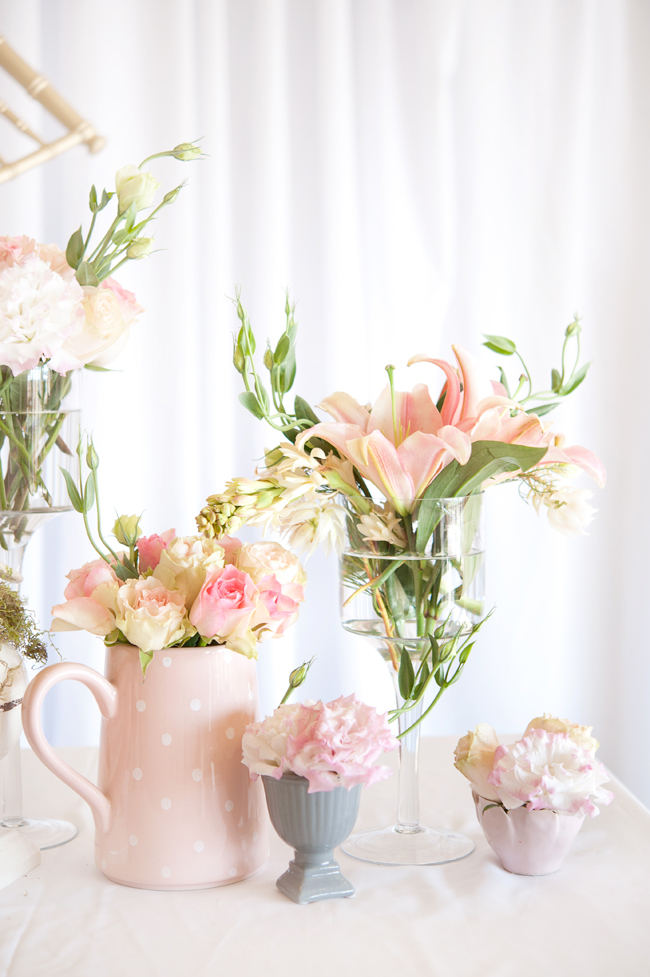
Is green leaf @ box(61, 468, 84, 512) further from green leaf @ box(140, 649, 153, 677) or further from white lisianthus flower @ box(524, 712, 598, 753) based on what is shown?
white lisianthus flower @ box(524, 712, 598, 753)

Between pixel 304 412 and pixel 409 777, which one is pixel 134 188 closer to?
pixel 304 412

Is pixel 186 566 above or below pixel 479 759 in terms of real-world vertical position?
above

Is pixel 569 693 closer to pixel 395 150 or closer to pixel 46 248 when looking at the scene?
pixel 395 150

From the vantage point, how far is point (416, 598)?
31.0 inches

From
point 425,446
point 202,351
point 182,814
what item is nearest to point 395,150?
point 202,351

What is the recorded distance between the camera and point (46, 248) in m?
0.86

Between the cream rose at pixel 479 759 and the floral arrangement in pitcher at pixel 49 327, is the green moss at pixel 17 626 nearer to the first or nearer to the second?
the floral arrangement in pitcher at pixel 49 327

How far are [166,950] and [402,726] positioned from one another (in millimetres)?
283

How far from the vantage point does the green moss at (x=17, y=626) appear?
0.79m

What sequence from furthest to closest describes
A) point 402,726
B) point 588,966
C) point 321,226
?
point 321,226
point 402,726
point 588,966

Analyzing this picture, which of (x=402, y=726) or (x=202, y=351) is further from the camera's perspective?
(x=202, y=351)

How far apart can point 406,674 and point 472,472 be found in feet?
0.57

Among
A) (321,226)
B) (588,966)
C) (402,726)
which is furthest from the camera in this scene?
(321,226)

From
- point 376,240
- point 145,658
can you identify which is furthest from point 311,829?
point 376,240
